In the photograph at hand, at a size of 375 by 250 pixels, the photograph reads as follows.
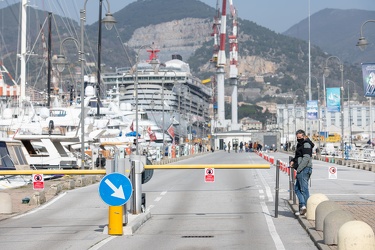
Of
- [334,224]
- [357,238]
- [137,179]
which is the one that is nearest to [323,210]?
[334,224]

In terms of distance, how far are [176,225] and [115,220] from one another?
234cm

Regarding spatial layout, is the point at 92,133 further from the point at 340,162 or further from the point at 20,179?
the point at 20,179

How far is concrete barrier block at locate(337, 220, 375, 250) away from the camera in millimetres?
11398

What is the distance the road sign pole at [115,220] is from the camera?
1559 cm

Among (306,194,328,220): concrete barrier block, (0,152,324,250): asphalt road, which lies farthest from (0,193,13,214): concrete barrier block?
(306,194,328,220): concrete barrier block

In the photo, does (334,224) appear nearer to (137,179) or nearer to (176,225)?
(176,225)

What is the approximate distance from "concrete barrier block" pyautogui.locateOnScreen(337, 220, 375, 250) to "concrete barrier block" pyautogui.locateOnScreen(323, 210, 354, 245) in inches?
72.8

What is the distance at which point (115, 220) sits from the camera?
15.8 meters


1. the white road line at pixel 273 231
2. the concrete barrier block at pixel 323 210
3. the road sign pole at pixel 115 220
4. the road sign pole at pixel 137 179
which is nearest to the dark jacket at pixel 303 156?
the white road line at pixel 273 231

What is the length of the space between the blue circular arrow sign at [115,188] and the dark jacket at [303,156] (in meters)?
4.98

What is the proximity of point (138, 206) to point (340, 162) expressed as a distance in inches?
1825

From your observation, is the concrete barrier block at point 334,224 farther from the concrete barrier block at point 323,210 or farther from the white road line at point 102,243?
the white road line at point 102,243

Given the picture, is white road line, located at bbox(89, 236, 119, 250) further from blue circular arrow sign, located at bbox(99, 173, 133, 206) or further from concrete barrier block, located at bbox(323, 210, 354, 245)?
concrete barrier block, located at bbox(323, 210, 354, 245)

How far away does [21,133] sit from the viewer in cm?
5153
